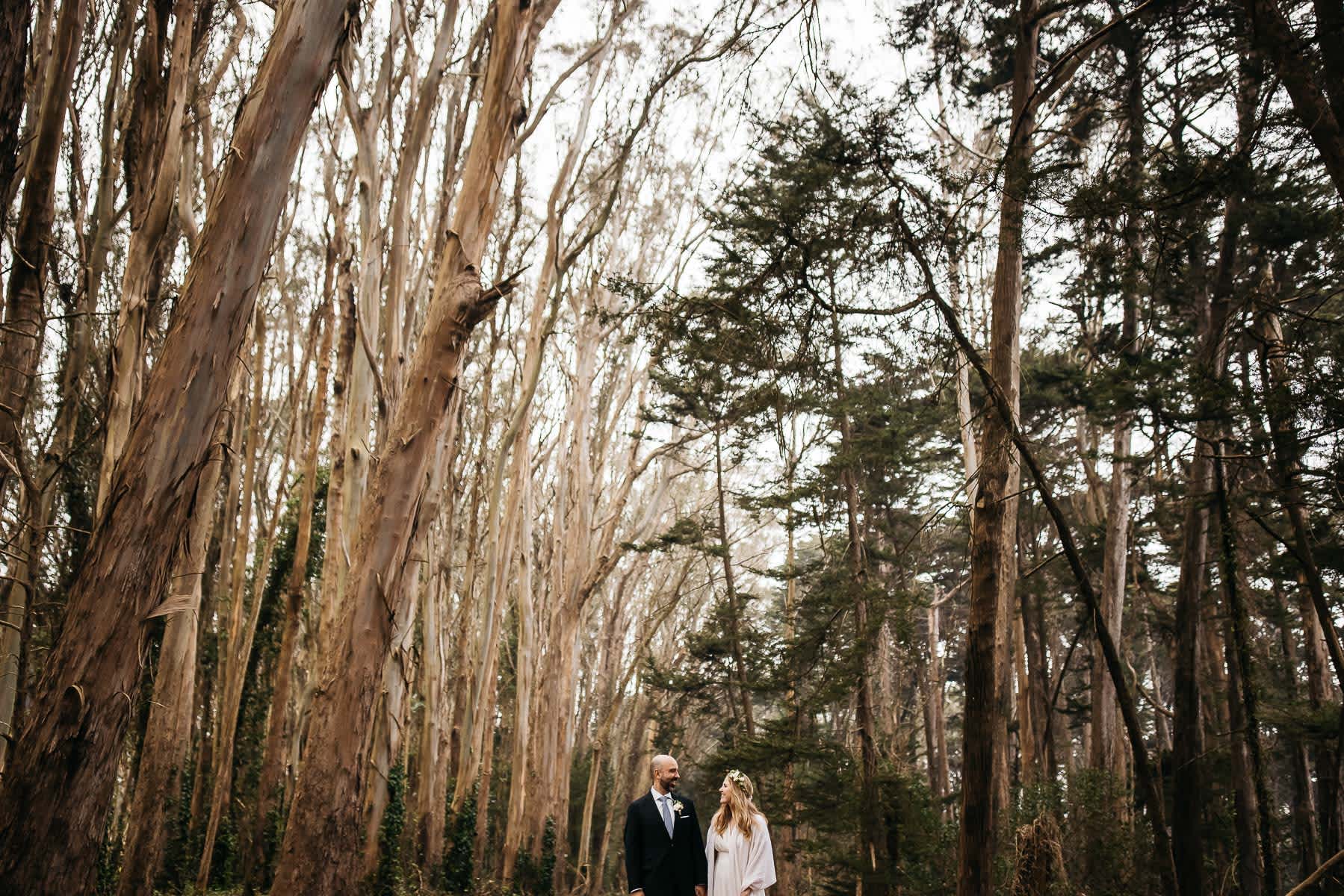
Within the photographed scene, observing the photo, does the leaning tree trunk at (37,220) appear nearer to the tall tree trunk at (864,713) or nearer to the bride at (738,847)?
the bride at (738,847)

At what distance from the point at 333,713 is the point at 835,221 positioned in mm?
5073

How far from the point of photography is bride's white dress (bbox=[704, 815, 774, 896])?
17.1ft

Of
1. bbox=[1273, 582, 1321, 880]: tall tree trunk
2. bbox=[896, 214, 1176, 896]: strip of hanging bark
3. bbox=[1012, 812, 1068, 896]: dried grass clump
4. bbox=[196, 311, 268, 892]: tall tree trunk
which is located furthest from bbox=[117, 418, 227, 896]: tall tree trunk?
bbox=[1273, 582, 1321, 880]: tall tree trunk

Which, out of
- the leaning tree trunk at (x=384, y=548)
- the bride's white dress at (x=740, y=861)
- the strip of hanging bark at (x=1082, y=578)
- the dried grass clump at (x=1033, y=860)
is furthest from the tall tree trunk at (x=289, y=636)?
the dried grass clump at (x=1033, y=860)

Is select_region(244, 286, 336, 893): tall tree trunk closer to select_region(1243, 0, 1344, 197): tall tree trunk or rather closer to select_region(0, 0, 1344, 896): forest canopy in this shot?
select_region(0, 0, 1344, 896): forest canopy

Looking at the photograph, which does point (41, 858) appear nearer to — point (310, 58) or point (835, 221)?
point (310, 58)

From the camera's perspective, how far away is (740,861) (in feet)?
17.3

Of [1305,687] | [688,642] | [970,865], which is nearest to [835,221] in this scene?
[970,865]

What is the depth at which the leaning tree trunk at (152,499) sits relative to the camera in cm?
320

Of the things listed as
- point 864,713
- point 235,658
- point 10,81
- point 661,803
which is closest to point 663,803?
point 661,803

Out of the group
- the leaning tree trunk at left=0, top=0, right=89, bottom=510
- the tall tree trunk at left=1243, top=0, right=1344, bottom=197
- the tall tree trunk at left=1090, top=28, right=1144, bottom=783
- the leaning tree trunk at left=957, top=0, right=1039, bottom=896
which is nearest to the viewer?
the tall tree trunk at left=1243, top=0, right=1344, bottom=197

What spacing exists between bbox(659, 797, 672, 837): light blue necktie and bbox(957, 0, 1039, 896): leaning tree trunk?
91.8 inches

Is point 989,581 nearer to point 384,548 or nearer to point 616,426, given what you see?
point 384,548

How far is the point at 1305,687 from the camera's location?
2064 cm
